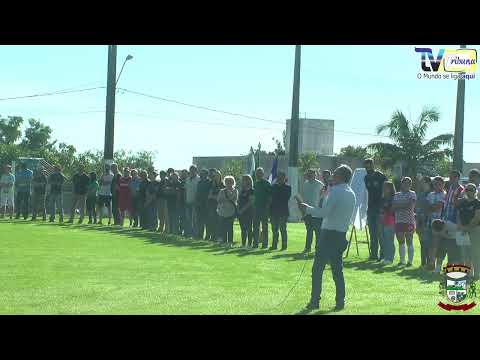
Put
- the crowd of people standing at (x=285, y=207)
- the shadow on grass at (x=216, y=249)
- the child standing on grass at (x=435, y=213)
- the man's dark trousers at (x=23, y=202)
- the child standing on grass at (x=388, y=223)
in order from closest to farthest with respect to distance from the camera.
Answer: the crowd of people standing at (x=285, y=207)
the child standing on grass at (x=435, y=213)
the shadow on grass at (x=216, y=249)
the child standing on grass at (x=388, y=223)
the man's dark trousers at (x=23, y=202)

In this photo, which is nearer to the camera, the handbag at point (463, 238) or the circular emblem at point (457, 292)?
the circular emblem at point (457, 292)

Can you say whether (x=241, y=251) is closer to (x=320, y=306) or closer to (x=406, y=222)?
(x=406, y=222)

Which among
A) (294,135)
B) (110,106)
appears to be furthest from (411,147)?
(110,106)

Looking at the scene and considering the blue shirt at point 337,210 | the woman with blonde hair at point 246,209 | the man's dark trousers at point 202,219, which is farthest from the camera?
the man's dark trousers at point 202,219

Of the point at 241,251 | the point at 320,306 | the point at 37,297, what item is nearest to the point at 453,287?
the point at 320,306

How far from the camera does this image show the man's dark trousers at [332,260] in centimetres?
1152

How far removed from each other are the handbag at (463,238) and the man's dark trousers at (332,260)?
4.23m

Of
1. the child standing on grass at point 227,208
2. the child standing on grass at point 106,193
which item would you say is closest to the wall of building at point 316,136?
the child standing on grass at point 106,193

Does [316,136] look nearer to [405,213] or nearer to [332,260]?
[405,213]

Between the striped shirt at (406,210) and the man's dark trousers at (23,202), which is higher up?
the striped shirt at (406,210)

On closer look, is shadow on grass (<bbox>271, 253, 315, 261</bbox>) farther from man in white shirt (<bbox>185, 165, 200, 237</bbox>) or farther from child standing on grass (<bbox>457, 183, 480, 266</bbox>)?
man in white shirt (<bbox>185, 165, 200, 237</bbox>)

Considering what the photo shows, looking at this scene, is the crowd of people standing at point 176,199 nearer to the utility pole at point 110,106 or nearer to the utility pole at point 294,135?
the utility pole at point 110,106

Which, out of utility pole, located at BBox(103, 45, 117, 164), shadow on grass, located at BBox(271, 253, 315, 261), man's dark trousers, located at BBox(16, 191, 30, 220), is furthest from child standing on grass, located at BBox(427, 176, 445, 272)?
utility pole, located at BBox(103, 45, 117, 164)

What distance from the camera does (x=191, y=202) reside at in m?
23.0
